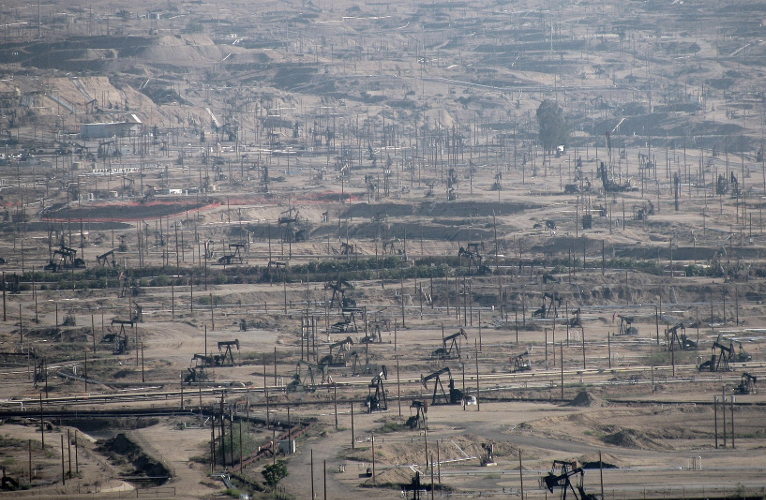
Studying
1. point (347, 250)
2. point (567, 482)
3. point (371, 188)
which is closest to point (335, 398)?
point (567, 482)

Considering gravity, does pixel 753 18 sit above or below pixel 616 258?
above

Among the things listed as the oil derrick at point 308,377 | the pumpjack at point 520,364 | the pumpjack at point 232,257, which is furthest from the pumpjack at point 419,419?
the pumpjack at point 232,257

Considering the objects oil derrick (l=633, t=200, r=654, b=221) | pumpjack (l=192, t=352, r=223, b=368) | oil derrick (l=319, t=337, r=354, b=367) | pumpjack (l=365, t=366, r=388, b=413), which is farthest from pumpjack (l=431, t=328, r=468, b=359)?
oil derrick (l=633, t=200, r=654, b=221)

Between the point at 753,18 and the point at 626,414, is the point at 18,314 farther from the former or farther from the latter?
the point at 753,18

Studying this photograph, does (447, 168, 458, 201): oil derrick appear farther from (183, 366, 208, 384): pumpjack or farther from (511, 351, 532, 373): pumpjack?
(183, 366, 208, 384): pumpjack

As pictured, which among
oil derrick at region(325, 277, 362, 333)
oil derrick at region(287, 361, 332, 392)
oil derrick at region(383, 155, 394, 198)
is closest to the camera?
oil derrick at region(287, 361, 332, 392)

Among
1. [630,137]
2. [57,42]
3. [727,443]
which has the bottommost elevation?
[727,443]

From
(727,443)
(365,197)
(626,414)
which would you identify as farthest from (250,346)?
(365,197)
